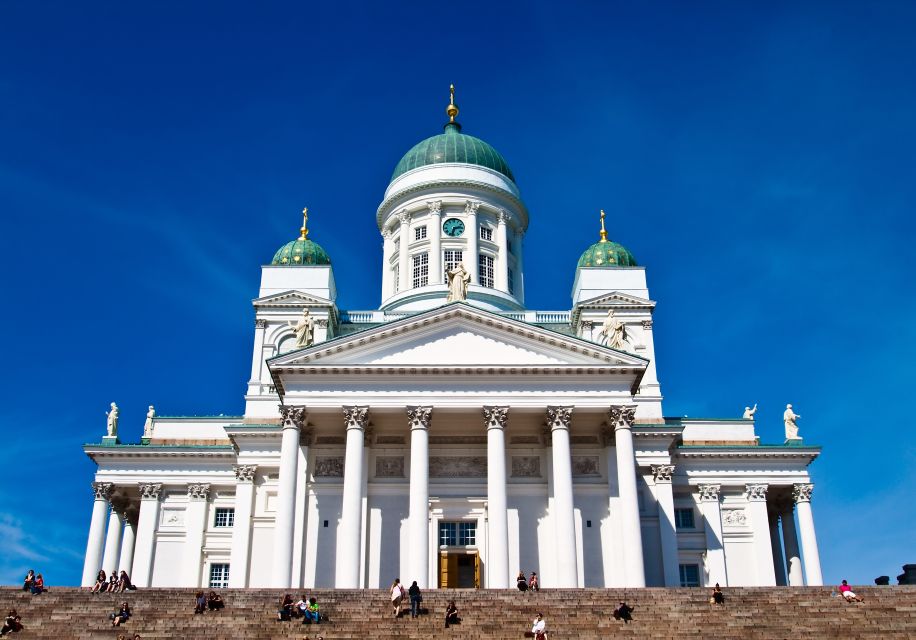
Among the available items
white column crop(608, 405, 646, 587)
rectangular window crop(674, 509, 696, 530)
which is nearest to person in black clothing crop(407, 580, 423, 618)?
white column crop(608, 405, 646, 587)

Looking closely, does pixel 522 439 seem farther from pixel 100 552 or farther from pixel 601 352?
pixel 100 552

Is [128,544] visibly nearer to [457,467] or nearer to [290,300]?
[290,300]

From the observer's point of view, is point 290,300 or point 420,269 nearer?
point 290,300

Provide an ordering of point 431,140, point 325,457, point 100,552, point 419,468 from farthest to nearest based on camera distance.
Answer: point 431,140, point 100,552, point 325,457, point 419,468

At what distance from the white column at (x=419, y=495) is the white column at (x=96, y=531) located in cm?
1841

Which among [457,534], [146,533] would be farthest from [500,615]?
[146,533]

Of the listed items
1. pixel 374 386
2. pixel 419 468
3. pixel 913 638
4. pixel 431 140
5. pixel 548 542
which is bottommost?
pixel 913 638

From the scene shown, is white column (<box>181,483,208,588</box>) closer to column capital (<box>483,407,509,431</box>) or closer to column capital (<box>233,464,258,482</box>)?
column capital (<box>233,464,258,482</box>)

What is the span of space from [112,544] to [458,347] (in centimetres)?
2192

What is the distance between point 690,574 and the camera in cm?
4678

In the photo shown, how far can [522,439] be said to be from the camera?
4147 cm

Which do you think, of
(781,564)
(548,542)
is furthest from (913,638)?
(781,564)

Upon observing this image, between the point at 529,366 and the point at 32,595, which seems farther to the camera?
the point at 529,366

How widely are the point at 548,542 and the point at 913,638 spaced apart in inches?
631
